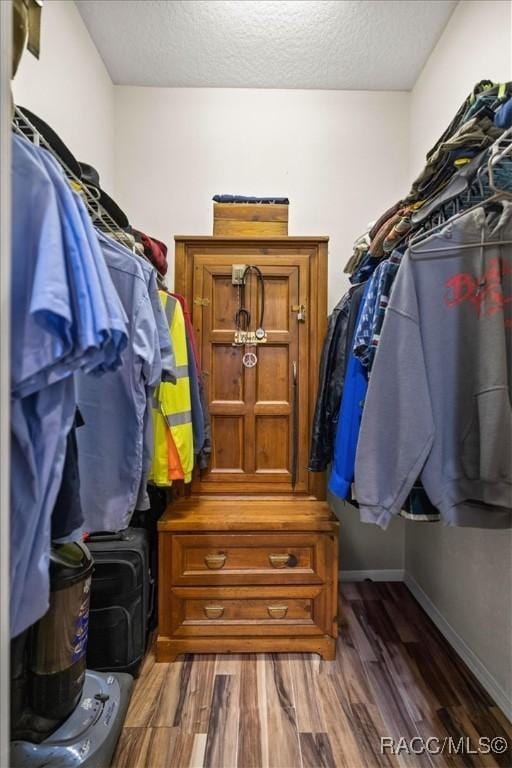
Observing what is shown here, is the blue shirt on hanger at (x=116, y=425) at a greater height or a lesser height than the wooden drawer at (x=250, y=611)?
greater

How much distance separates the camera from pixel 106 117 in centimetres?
211

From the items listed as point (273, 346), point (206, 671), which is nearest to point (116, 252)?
point (273, 346)

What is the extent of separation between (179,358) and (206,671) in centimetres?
132

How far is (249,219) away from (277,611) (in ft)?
6.19

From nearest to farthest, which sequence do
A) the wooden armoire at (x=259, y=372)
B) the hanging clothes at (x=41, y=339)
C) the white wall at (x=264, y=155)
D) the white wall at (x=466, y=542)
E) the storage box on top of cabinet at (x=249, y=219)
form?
the hanging clothes at (x=41, y=339), the white wall at (x=466, y=542), the wooden armoire at (x=259, y=372), the storage box on top of cabinet at (x=249, y=219), the white wall at (x=264, y=155)

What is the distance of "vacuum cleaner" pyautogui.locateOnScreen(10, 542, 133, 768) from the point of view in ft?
3.41

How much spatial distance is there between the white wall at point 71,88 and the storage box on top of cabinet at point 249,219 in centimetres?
78

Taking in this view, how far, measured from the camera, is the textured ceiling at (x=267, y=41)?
175 centimetres

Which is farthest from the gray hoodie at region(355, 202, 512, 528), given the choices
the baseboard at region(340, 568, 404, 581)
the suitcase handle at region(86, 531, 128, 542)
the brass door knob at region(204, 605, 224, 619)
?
the baseboard at region(340, 568, 404, 581)

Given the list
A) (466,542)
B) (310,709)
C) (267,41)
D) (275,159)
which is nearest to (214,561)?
(310,709)

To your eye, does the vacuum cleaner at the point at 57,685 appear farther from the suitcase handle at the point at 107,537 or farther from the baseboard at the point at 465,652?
the baseboard at the point at 465,652

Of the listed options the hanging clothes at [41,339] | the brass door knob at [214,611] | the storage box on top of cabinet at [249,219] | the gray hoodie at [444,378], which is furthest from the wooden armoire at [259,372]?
the hanging clothes at [41,339]

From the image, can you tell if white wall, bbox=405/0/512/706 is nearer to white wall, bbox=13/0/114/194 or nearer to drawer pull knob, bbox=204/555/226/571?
drawer pull knob, bbox=204/555/226/571

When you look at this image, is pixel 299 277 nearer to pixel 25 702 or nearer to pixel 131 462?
pixel 131 462
